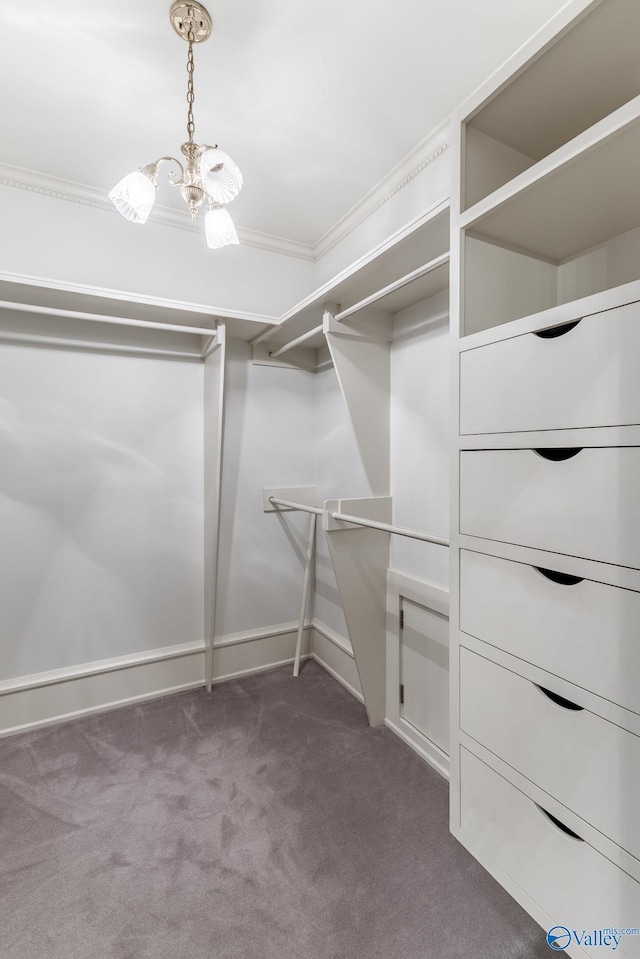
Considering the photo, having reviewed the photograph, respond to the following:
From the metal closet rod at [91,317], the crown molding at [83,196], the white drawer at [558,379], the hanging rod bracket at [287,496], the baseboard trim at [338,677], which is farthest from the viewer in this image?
the hanging rod bracket at [287,496]

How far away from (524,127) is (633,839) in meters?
1.52

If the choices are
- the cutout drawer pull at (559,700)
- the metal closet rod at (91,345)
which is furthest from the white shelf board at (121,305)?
the cutout drawer pull at (559,700)

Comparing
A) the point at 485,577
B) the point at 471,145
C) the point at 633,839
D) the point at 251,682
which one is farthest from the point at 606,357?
the point at 251,682

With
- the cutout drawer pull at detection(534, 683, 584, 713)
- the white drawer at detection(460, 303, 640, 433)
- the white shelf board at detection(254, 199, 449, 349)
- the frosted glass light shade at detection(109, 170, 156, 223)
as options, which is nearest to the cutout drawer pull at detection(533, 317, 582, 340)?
the white drawer at detection(460, 303, 640, 433)

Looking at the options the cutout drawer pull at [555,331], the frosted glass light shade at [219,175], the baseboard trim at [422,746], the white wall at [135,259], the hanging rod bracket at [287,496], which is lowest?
the baseboard trim at [422,746]

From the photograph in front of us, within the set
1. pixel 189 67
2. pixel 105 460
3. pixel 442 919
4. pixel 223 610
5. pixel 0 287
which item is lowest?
pixel 442 919

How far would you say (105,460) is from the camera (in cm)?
223

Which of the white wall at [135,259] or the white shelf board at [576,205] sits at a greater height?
the white wall at [135,259]

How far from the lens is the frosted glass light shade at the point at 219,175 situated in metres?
1.33

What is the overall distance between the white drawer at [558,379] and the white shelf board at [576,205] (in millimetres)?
311

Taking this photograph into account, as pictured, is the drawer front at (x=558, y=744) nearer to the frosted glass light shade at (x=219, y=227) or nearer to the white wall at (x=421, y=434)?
the white wall at (x=421, y=434)

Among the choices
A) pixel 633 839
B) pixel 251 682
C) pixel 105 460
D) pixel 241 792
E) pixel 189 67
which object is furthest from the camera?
pixel 251 682

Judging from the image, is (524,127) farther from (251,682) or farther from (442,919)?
(251,682)

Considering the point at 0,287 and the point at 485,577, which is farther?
the point at 0,287
